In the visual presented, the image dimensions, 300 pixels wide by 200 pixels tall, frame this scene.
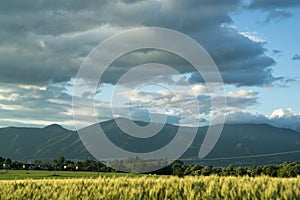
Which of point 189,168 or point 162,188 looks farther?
point 189,168

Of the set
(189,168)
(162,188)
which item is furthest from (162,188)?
(189,168)

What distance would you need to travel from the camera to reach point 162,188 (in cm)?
1298

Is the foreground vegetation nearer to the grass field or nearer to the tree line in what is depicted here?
the grass field

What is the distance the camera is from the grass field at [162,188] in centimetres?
1143

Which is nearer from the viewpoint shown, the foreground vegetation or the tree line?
the foreground vegetation

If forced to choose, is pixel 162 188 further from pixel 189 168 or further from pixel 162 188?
pixel 189 168

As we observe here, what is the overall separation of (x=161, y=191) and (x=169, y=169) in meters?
37.2

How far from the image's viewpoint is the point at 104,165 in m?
98.3

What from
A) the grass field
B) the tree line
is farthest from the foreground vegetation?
the tree line

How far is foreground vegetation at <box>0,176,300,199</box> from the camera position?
1143 centimetres

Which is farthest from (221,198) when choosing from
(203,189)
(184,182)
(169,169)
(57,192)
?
(169,169)

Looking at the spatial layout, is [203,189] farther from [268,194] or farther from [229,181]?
[268,194]

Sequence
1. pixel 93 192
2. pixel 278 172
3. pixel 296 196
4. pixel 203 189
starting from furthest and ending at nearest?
1. pixel 278 172
2. pixel 93 192
3. pixel 203 189
4. pixel 296 196

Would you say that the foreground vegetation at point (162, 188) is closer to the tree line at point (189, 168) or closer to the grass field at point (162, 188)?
the grass field at point (162, 188)
